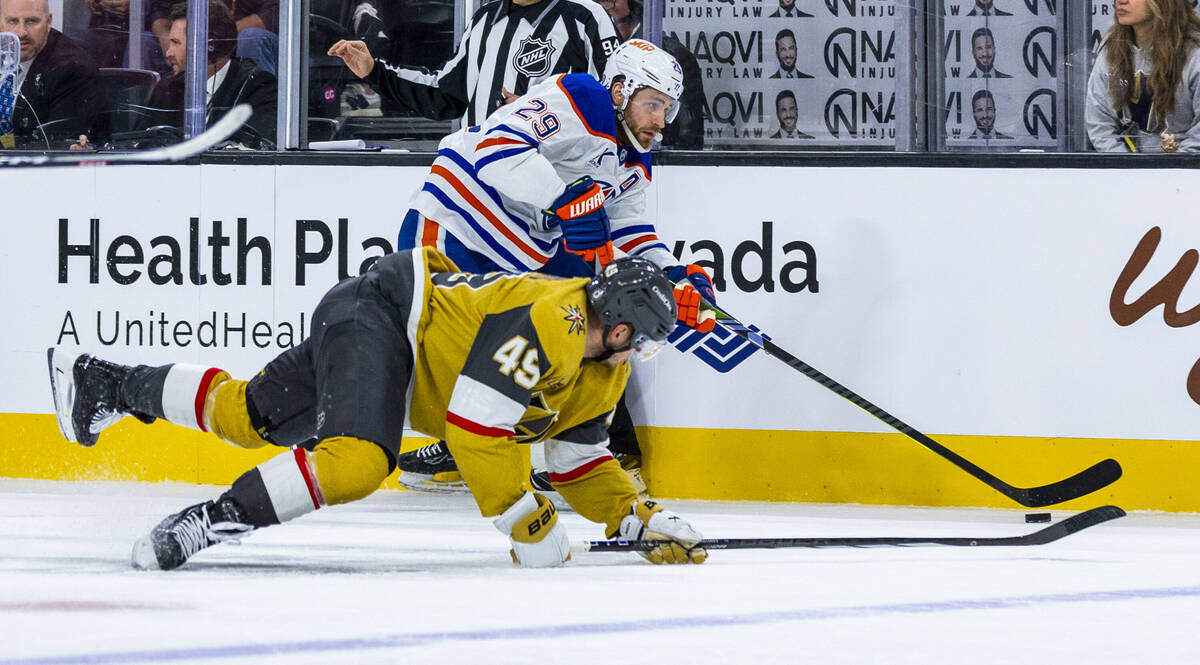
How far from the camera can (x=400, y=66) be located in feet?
15.0

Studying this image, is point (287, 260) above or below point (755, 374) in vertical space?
above

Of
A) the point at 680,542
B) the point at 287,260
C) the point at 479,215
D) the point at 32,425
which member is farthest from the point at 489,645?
the point at 32,425

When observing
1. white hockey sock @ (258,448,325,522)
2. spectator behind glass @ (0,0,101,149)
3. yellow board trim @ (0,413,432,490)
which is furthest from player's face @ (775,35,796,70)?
white hockey sock @ (258,448,325,522)

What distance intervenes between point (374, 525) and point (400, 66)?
1.61 meters

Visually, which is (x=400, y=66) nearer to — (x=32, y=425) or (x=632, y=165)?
(x=632, y=165)

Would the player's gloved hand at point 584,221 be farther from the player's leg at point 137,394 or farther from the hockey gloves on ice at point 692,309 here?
the player's leg at point 137,394

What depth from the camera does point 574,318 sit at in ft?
8.32

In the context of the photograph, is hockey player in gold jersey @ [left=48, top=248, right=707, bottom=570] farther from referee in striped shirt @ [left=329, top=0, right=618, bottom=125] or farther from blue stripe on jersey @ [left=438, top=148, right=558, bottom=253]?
referee in striped shirt @ [left=329, top=0, right=618, bottom=125]

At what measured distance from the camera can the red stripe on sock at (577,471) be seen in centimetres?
282

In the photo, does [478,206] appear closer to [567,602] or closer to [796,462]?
[796,462]

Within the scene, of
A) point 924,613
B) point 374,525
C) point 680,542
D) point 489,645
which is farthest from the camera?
point 374,525

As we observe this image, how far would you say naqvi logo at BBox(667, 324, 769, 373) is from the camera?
4.33 metres

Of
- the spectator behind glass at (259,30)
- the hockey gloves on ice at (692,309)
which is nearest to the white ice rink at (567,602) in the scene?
the hockey gloves on ice at (692,309)

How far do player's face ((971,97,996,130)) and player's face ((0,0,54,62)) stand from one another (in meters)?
2.79
